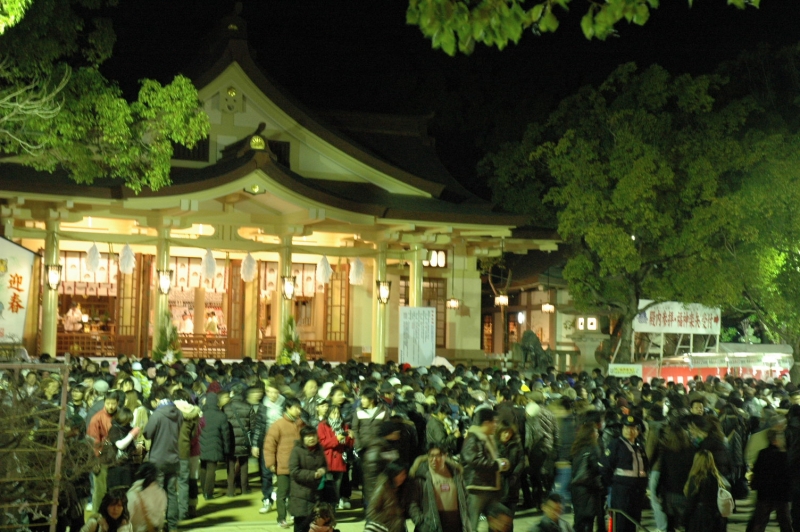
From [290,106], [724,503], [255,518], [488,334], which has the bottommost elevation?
[255,518]

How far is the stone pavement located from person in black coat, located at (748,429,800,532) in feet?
6.64

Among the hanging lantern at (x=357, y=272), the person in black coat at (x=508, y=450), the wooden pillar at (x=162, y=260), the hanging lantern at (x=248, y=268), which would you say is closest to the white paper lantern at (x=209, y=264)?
the hanging lantern at (x=248, y=268)

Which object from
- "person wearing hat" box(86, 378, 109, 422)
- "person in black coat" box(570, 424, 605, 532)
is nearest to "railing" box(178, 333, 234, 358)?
"person wearing hat" box(86, 378, 109, 422)

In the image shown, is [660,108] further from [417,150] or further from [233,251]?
[233,251]

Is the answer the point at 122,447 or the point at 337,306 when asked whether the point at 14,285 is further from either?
the point at 337,306

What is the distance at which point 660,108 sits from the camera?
2847 centimetres

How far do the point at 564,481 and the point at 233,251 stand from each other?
16384 millimetres

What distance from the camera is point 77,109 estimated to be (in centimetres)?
1318

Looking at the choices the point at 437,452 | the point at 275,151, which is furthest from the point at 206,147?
the point at 437,452

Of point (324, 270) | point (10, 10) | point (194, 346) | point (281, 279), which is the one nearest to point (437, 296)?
point (324, 270)

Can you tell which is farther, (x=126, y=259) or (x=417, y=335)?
(x=126, y=259)

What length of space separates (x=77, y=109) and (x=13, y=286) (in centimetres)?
504

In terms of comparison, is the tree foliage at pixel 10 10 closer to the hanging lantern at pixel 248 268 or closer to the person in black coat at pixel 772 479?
the person in black coat at pixel 772 479

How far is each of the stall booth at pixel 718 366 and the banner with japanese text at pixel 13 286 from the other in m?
14.0
